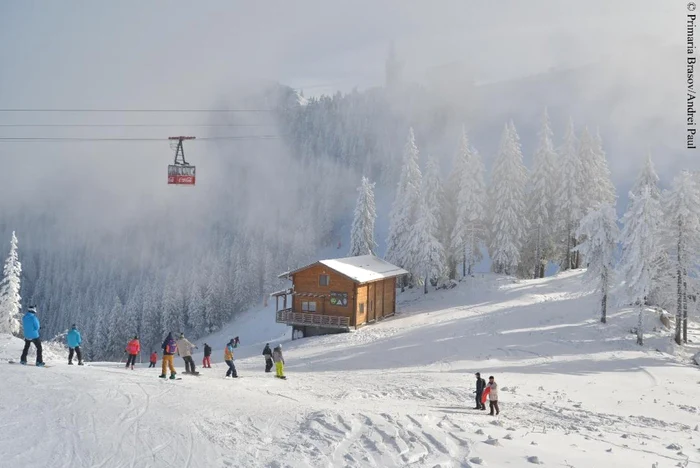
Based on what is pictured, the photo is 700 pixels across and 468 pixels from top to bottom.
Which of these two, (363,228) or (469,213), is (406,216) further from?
(469,213)

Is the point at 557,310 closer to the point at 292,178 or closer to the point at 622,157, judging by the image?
the point at 622,157

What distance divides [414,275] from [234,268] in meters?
73.7

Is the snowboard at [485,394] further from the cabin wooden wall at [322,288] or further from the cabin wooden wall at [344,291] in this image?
the cabin wooden wall at [322,288]

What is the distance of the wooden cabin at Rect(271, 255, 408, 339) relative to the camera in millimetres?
43281

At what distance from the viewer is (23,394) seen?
47.0ft

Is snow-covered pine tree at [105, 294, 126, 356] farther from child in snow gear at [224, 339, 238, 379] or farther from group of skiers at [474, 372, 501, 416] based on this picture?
group of skiers at [474, 372, 501, 416]

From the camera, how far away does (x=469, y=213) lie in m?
55.4

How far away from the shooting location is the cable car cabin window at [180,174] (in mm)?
30312

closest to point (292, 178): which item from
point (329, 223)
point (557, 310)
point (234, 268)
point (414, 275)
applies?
point (329, 223)

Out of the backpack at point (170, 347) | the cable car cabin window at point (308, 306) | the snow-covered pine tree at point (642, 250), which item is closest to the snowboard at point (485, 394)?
the backpack at point (170, 347)

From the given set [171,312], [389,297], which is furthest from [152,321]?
[389,297]

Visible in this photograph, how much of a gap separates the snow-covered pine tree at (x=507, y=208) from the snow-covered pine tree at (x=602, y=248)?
14.9 meters

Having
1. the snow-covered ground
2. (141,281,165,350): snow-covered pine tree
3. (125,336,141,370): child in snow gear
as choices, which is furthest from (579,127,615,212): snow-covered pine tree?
(141,281,165,350): snow-covered pine tree

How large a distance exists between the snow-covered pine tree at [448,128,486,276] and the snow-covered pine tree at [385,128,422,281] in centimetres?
467
